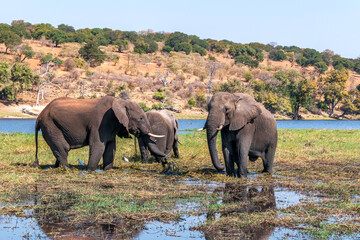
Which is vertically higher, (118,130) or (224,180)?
(118,130)

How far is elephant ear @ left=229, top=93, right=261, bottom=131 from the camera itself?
12.2m

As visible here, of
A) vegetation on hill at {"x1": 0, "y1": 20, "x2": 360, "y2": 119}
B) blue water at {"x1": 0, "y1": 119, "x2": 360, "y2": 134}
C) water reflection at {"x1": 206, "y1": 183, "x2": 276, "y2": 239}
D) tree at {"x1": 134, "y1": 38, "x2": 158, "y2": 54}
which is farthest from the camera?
tree at {"x1": 134, "y1": 38, "x2": 158, "y2": 54}

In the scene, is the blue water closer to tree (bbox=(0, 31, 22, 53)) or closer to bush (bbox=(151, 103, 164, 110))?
bush (bbox=(151, 103, 164, 110))

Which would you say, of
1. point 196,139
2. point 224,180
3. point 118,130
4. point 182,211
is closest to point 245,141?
point 224,180

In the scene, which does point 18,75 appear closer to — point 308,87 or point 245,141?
point 308,87

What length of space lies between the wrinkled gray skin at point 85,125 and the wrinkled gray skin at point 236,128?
8.03ft

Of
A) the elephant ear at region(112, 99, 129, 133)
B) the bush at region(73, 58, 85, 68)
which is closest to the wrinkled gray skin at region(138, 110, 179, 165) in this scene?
the elephant ear at region(112, 99, 129, 133)

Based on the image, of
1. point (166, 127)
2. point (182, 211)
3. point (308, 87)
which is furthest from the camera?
point (308, 87)

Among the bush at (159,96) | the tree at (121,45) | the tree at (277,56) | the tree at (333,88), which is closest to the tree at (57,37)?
the tree at (121,45)

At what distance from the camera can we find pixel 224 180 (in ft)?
39.9

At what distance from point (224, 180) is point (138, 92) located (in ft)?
176

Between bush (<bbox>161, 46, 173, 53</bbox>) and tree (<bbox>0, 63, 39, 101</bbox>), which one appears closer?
tree (<bbox>0, 63, 39, 101</bbox>)

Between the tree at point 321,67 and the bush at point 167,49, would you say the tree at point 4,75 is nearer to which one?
the bush at point 167,49

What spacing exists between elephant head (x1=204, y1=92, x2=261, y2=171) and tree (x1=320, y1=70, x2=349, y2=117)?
65.9m
